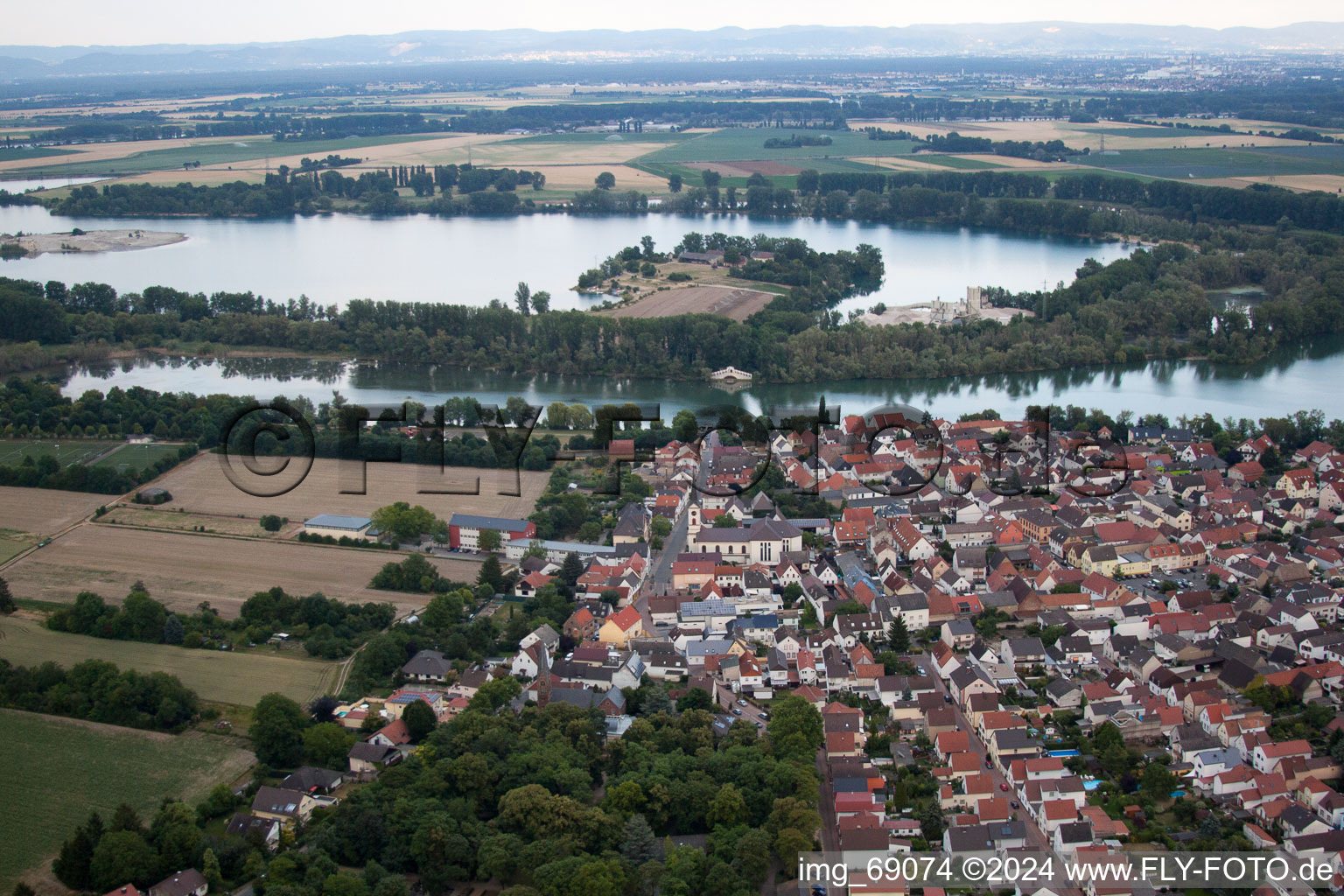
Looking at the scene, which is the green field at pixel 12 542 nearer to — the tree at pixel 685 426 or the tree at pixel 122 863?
the tree at pixel 122 863

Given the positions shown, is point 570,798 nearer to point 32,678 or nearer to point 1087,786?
point 1087,786

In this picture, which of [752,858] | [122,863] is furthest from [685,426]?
[122,863]

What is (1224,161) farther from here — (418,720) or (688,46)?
(688,46)

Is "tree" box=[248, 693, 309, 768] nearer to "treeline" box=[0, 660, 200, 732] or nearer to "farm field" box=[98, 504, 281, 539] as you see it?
"treeline" box=[0, 660, 200, 732]

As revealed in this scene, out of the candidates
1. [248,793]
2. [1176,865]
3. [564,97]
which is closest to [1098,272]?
[1176,865]

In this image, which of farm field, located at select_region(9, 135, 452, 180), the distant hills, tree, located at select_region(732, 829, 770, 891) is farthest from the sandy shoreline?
the distant hills
